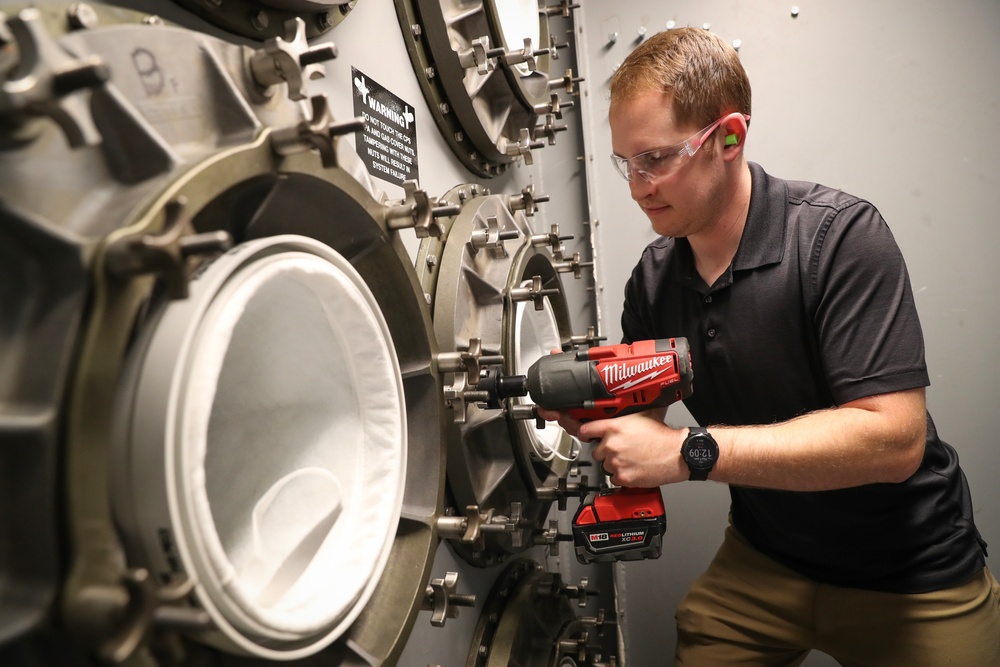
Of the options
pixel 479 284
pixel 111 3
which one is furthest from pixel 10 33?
pixel 479 284

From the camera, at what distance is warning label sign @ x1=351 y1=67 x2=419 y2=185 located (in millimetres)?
935

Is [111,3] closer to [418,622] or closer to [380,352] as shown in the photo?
[380,352]

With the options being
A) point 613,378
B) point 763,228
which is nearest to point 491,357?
point 613,378

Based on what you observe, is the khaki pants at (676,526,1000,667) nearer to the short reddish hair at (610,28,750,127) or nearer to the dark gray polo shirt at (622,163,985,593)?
the dark gray polo shirt at (622,163,985,593)

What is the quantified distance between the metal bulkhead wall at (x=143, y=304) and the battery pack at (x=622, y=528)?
1.64 feet

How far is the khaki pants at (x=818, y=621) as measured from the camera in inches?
→ 46.1

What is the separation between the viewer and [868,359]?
3.27 feet

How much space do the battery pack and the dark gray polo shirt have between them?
297mm

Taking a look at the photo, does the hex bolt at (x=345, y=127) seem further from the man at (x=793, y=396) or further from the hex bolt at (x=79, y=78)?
the man at (x=793, y=396)

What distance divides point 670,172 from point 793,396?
0.47 m

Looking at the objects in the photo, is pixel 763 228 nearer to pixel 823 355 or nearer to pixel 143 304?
pixel 823 355

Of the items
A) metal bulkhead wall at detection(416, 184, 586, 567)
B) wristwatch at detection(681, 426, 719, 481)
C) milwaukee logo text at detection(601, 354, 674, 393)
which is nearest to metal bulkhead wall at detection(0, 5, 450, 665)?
metal bulkhead wall at detection(416, 184, 586, 567)

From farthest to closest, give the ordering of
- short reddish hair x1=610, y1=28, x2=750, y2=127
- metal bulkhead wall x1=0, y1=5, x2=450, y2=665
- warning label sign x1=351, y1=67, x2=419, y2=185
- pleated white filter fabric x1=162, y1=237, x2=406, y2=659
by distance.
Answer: short reddish hair x1=610, y1=28, x2=750, y2=127
warning label sign x1=351, y1=67, x2=419, y2=185
pleated white filter fabric x1=162, y1=237, x2=406, y2=659
metal bulkhead wall x1=0, y1=5, x2=450, y2=665

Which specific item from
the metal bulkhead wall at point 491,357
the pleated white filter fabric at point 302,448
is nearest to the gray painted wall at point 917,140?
the metal bulkhead wall at point 491,357
